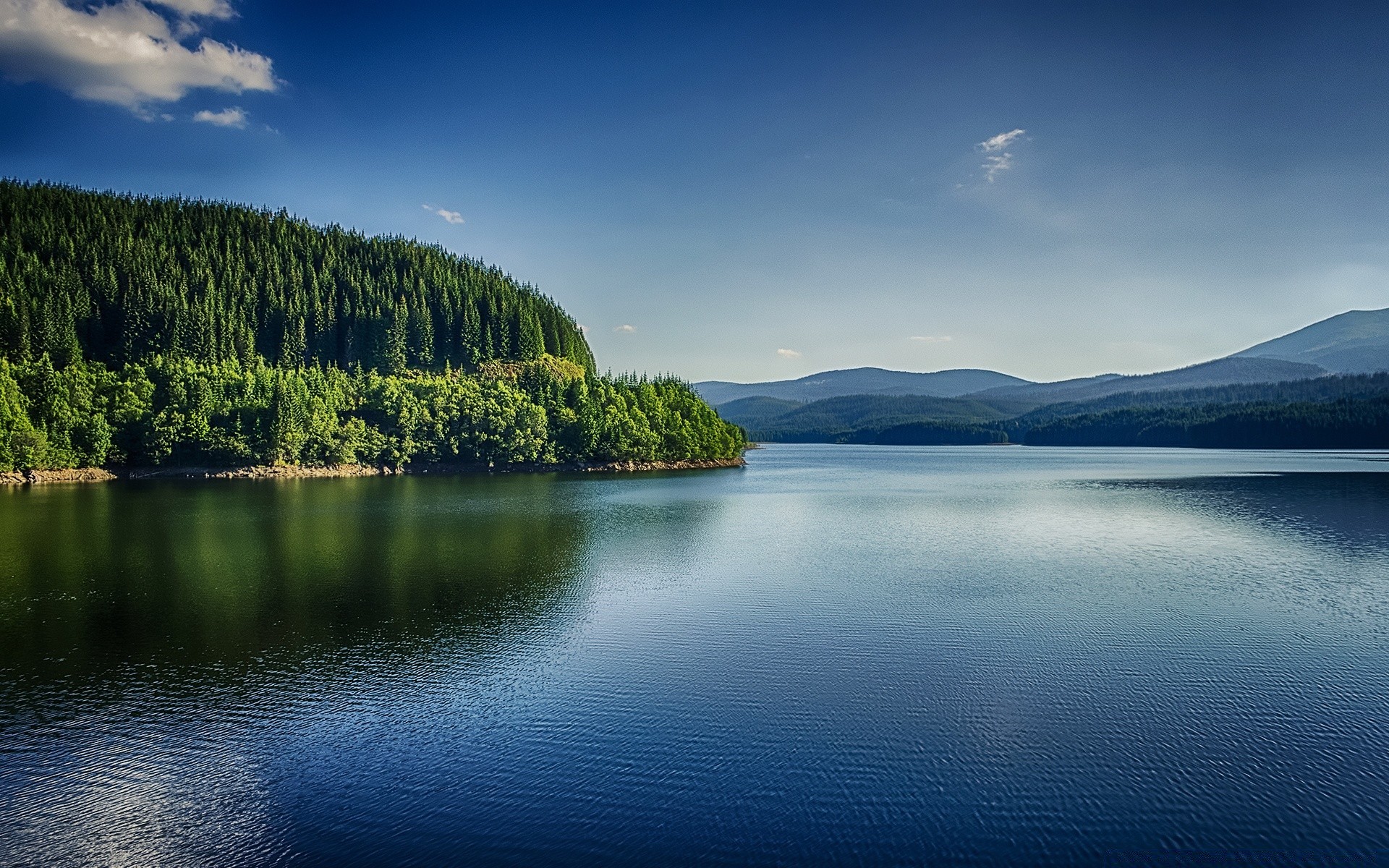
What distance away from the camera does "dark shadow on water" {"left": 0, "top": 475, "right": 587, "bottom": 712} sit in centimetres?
1692

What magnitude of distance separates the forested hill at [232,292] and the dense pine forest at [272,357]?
29cm

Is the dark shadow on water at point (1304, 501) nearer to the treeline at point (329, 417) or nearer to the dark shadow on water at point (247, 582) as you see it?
the dark shadow on water at point (247, 582)

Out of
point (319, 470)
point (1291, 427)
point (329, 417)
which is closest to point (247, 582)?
point (319, 470)

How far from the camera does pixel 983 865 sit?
9.09 meters

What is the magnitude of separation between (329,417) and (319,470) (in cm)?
590

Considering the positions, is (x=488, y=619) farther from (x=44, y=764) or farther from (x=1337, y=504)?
(x=1337, y=504)

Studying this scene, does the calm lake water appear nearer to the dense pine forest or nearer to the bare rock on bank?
the bare rock on bank

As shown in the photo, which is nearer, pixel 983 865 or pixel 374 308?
pixel 983 865

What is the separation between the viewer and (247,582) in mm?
24156

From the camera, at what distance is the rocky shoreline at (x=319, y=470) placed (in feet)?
235

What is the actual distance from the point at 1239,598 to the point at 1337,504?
106ft

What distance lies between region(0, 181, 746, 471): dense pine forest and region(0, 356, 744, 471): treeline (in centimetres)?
23

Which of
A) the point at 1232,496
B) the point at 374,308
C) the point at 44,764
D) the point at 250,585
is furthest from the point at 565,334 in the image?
the point at 44,764

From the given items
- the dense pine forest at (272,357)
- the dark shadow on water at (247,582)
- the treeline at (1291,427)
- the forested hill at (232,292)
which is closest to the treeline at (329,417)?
the dense pine forest at (272,357)
